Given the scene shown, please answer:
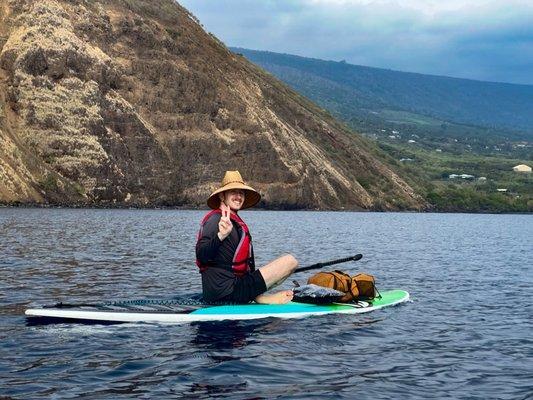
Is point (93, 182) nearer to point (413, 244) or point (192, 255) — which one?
point (413, 244)

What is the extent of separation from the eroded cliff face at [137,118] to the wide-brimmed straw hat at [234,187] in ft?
229

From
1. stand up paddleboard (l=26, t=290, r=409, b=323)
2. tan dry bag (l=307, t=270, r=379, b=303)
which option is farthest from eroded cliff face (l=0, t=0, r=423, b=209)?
stand up paddleboard (l=26, t=290, r=409, b=323)

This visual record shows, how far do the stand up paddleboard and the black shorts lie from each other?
0.24 meters

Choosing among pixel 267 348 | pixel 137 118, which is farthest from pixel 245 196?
pixel 137 118

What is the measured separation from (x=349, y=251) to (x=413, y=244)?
11.0 m

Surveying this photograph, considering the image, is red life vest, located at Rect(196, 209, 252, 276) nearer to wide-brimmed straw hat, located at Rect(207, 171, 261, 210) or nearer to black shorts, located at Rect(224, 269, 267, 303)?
black shorts, located at Rect(224, 269, 267, 303)

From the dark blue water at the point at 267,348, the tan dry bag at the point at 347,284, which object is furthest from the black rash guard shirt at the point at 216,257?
the tan dry bag at the point at 347,284

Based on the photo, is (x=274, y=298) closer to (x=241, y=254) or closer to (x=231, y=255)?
(x=241, y=254)

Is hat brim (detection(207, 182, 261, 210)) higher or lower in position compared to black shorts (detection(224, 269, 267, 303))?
higher

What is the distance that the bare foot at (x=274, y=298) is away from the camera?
1616cm

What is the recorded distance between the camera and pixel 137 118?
334 ft

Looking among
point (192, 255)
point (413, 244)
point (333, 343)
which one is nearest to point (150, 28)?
point (413, 244)

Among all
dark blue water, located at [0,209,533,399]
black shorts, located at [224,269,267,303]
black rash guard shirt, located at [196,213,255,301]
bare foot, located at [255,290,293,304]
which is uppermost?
black rash guard shirt, located at [196,213,255,301]

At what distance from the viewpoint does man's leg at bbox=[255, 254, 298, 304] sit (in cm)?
1563
